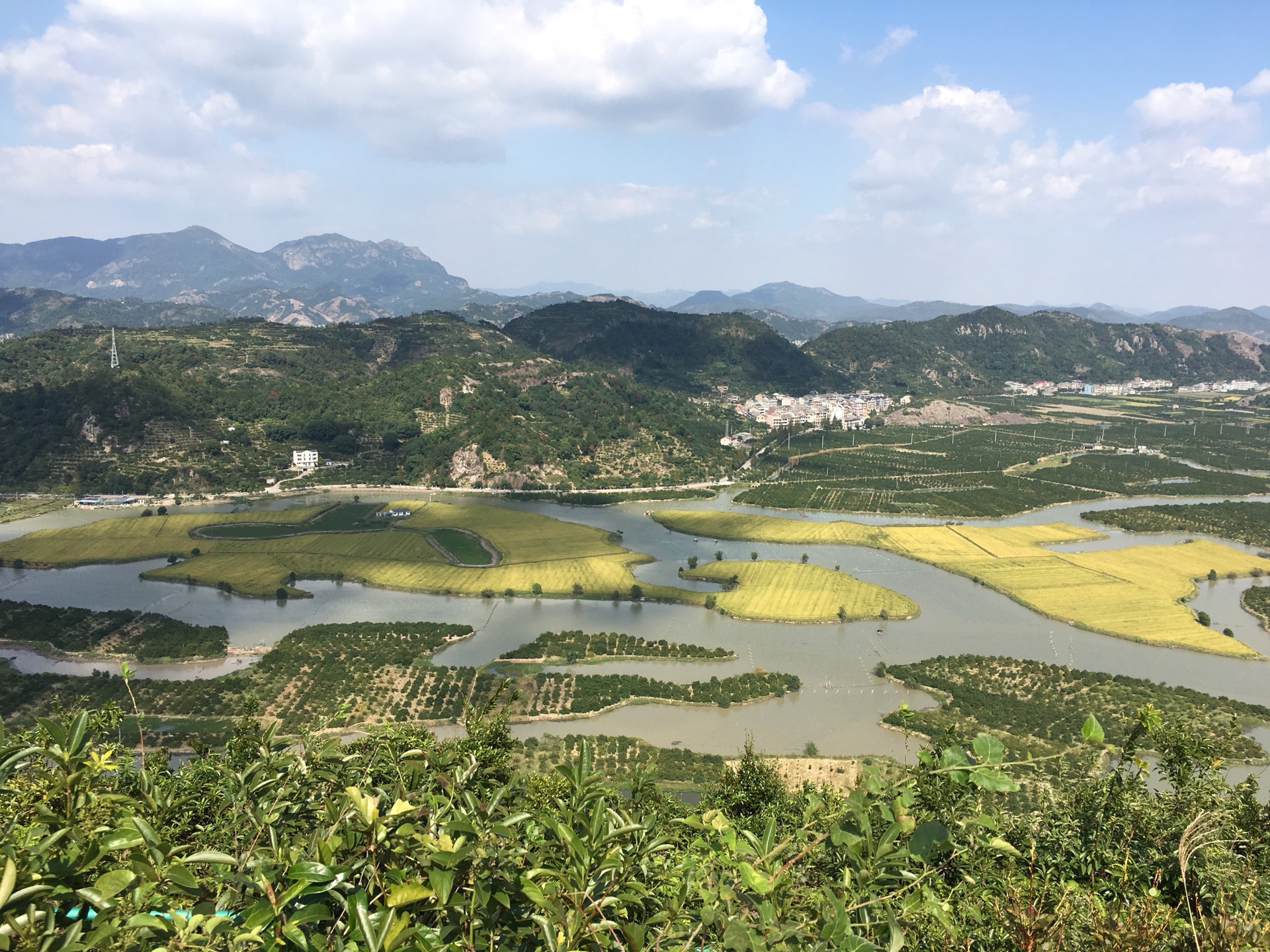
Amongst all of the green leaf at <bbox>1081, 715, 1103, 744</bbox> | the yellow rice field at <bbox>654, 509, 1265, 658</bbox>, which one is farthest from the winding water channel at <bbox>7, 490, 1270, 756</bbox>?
the green leaf at <bbox>1081, 715, 1103, 744</bbox>

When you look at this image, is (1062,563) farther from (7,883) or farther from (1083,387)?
(1083,387)

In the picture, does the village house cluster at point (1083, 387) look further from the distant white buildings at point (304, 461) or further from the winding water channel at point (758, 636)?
the distant white buildings at point (304, 461)

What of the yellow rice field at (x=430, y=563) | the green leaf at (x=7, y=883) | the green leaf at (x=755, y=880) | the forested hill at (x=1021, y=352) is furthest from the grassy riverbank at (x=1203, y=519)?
the forested hill at (x=1021, y=352)

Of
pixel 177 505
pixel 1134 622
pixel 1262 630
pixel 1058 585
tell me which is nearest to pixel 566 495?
pixel 177 505

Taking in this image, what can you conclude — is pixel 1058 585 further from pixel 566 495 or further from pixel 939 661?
pixel 566 495

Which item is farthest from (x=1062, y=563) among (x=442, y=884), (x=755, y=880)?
(x=442, y=884)

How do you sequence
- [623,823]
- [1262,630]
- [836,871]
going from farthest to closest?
[1262,630] < [836,871] < [623,823]

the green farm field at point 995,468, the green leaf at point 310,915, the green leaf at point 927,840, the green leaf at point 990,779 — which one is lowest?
the green farm field at point 995,468
